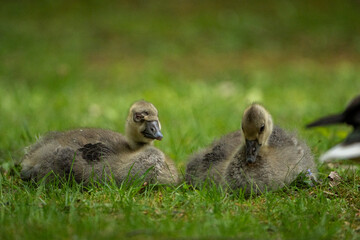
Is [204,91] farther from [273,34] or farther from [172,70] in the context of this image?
[273,34]

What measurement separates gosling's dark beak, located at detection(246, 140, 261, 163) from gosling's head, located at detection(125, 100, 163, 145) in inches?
30.5

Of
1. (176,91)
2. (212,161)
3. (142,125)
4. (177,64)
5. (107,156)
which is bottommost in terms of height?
(212,161)

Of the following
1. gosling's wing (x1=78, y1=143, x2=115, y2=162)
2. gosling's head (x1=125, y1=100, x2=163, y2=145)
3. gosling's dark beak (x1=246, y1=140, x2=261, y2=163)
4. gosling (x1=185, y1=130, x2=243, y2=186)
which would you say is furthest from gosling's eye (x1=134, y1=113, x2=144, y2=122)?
gosling's dark beak (x1=246, y1=140, x2=261, y2=163)

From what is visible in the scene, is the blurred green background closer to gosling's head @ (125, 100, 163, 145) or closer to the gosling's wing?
gosling's head @ (125, 100, 163, 145)

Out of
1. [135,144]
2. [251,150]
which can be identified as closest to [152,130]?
[135,144]

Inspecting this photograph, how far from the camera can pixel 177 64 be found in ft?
48.5

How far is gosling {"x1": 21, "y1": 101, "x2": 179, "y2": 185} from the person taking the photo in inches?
194

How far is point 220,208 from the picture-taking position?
4.27m

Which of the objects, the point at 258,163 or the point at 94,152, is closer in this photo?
the point at 258,163

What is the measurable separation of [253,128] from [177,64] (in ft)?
33.4

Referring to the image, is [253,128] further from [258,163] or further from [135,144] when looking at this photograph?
[135,144]

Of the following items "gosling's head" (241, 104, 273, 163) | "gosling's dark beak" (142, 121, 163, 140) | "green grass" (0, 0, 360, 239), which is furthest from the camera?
"gosling's dark beak" (142, 121, 163, 140)

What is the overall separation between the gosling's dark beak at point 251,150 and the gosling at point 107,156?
72 cm

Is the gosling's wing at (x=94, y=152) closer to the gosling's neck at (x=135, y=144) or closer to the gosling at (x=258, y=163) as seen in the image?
the gosling's neck at (x=135, y=144)
